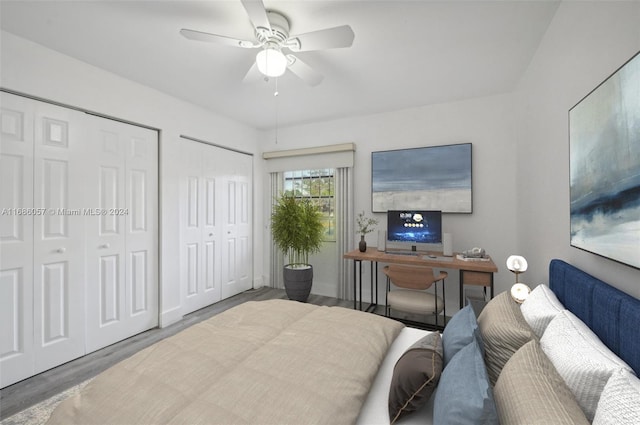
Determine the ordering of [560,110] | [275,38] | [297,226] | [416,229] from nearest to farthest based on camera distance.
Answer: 1. [560,110]
2. [275,38]
3. [416,229]
4. [297,226]

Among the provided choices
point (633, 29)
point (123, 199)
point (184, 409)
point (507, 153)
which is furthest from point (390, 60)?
point (123, 199)

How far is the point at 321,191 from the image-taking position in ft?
14.1

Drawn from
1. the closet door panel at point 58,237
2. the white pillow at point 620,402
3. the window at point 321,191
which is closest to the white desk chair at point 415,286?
the window at point 321,191

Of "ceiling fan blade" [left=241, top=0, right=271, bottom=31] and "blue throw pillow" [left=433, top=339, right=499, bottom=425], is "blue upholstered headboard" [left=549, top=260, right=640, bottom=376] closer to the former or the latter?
"blue throw pillow" [left=433, top=339, right=499, bottom=425]

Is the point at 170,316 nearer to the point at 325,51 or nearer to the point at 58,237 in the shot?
the point at 58,237

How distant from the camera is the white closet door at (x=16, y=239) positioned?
203 centimetres

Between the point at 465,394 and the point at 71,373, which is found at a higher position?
the point at 465,394

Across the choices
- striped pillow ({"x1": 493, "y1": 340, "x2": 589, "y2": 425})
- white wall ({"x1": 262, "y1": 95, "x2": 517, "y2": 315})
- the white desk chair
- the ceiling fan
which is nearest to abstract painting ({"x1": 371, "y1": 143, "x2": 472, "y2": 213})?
white wall ({"x1": 262, "y1": 95, "x2": 517, "y2": 315})

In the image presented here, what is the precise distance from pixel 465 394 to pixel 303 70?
7.37ft

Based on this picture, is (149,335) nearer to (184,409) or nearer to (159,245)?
(159,245)

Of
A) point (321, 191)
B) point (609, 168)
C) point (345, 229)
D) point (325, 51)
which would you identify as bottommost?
point (345, 229)

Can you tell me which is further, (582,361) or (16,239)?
(16,239)

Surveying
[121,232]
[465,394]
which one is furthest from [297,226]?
[465,394]

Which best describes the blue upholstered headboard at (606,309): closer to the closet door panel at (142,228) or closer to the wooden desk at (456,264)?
the wooden desk at (456,264)
